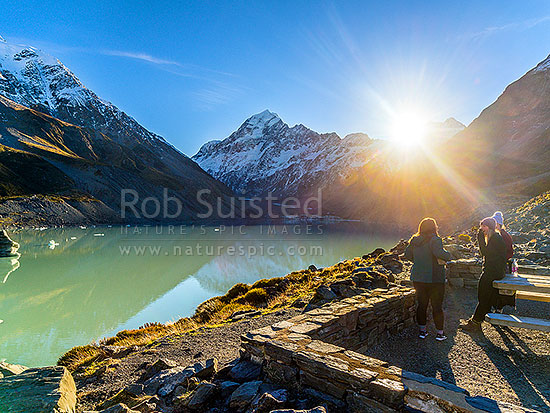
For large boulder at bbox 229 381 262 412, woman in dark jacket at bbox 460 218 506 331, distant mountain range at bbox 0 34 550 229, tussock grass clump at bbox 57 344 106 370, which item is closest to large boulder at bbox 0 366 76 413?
large boulder at bbox 229 381 262 412

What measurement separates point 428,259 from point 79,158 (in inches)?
4685

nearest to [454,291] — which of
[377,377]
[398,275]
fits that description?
[398,275]

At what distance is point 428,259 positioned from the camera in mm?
5270

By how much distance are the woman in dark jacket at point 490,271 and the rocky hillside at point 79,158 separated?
296 feet

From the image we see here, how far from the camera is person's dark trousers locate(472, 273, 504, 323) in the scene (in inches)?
219

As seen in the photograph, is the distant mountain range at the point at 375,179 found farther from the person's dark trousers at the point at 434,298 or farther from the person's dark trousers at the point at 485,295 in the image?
the person's dark trousers at the point at 434,298

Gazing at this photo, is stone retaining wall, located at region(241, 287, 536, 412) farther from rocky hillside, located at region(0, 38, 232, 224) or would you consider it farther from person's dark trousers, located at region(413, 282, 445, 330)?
rocky hillside, located at region(0, 38, 232, 224)

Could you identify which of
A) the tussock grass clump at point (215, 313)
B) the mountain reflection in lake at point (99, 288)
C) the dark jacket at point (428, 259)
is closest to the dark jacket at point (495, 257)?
the dark jacket at point (428, 259)

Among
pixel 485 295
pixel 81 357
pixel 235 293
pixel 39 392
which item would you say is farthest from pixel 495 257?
pixel 235 293

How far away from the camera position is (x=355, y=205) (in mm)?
141125

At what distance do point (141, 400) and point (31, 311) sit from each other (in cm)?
1550

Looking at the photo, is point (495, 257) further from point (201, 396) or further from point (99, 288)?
point (99, 288)

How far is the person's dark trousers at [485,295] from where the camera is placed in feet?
18.3

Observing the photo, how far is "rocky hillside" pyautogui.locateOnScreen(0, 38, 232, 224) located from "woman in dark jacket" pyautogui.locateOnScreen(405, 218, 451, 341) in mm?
89375
